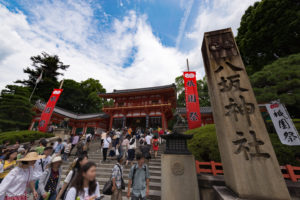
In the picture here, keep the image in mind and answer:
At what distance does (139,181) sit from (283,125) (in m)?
5.26

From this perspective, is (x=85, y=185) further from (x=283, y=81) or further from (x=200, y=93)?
(x=200, y=93)

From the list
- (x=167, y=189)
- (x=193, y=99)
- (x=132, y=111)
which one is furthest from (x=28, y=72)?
(x=167, y=189)

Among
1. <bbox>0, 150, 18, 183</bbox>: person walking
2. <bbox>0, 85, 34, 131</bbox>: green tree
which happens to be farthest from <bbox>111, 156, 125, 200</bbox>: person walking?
<bbox>0, 85, 34, 131</bbox>: green tree

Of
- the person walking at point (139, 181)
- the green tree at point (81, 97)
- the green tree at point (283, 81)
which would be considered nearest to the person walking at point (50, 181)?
the person walking at point (139, 181)

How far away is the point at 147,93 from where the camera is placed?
17.5 meters

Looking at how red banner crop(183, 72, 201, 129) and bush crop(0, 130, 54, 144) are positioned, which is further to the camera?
bush crop(0, 130, 54, 144)

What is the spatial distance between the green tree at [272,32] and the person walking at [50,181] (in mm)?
11086

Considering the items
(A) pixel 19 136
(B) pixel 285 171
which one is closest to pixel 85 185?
(B) pixel 285 171

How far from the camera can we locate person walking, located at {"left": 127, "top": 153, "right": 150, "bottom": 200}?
8.86ft

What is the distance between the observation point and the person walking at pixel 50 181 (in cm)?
227

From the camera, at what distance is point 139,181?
9.04 feet

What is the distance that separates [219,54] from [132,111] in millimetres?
14809

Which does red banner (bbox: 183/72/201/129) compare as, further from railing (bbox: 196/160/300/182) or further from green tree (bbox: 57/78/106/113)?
green tree (bbox: 57/78/106/113)

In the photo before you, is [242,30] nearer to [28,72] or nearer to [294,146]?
[294,146]
